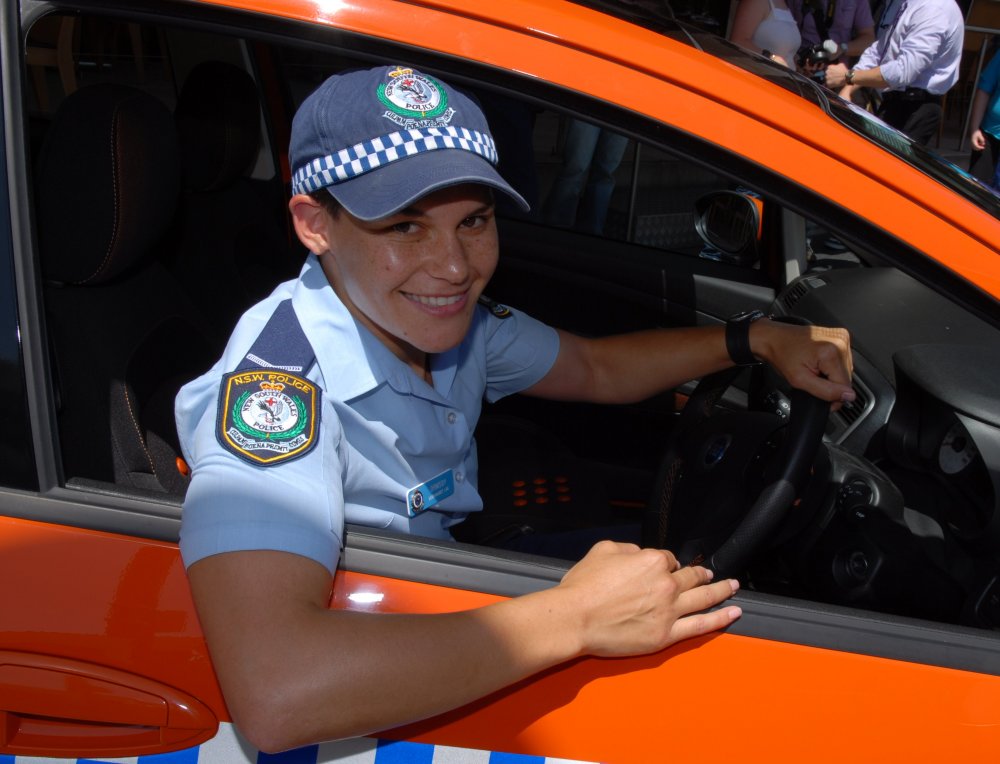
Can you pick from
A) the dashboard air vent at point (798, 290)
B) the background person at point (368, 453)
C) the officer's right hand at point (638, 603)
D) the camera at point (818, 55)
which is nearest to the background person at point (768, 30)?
the camera at point (818, 55)

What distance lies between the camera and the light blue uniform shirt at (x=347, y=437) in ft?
3.30

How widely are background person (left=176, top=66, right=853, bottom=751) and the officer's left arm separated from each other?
0.14ft

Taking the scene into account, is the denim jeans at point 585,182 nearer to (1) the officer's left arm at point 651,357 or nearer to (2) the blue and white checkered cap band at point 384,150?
(1) the officer's left arm at point 651,357

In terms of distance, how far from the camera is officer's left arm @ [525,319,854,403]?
159 centimetres

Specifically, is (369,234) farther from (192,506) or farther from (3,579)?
(3,579)

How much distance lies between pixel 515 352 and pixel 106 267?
711 millimetres

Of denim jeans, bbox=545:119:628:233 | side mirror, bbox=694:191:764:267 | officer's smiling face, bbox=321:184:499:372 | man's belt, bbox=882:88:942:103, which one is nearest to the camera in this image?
officer's smiling face, bbox=321:184:499:372

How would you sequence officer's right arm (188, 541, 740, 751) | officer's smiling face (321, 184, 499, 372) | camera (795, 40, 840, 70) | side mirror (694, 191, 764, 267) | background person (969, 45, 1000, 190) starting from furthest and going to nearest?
background person (969, 45, 1000, 190)
camera (795, 40, 840, 70)
side mirror (694, 191, 764, 267)
officer's smiling face (321, 184, 499, 372)
officer's right arm (188, 541, 740, 751)

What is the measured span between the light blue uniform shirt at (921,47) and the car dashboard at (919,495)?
2961 millimetres

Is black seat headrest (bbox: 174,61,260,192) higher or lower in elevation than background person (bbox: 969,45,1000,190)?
lower

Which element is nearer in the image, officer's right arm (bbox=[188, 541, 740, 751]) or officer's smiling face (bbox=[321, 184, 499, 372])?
officer's right arm (bbox=[188, 541, 740, 751])

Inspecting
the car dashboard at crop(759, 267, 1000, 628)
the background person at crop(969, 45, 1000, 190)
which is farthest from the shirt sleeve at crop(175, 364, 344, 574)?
the background person at crop(969, 45, 1000, 190)

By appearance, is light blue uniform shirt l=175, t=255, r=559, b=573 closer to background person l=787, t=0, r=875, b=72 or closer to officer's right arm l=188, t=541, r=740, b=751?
officer's right arm l=188, t=541, r=740, b=751

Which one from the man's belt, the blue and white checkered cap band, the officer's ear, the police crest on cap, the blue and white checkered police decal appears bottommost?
the blue and white checkered police decal
